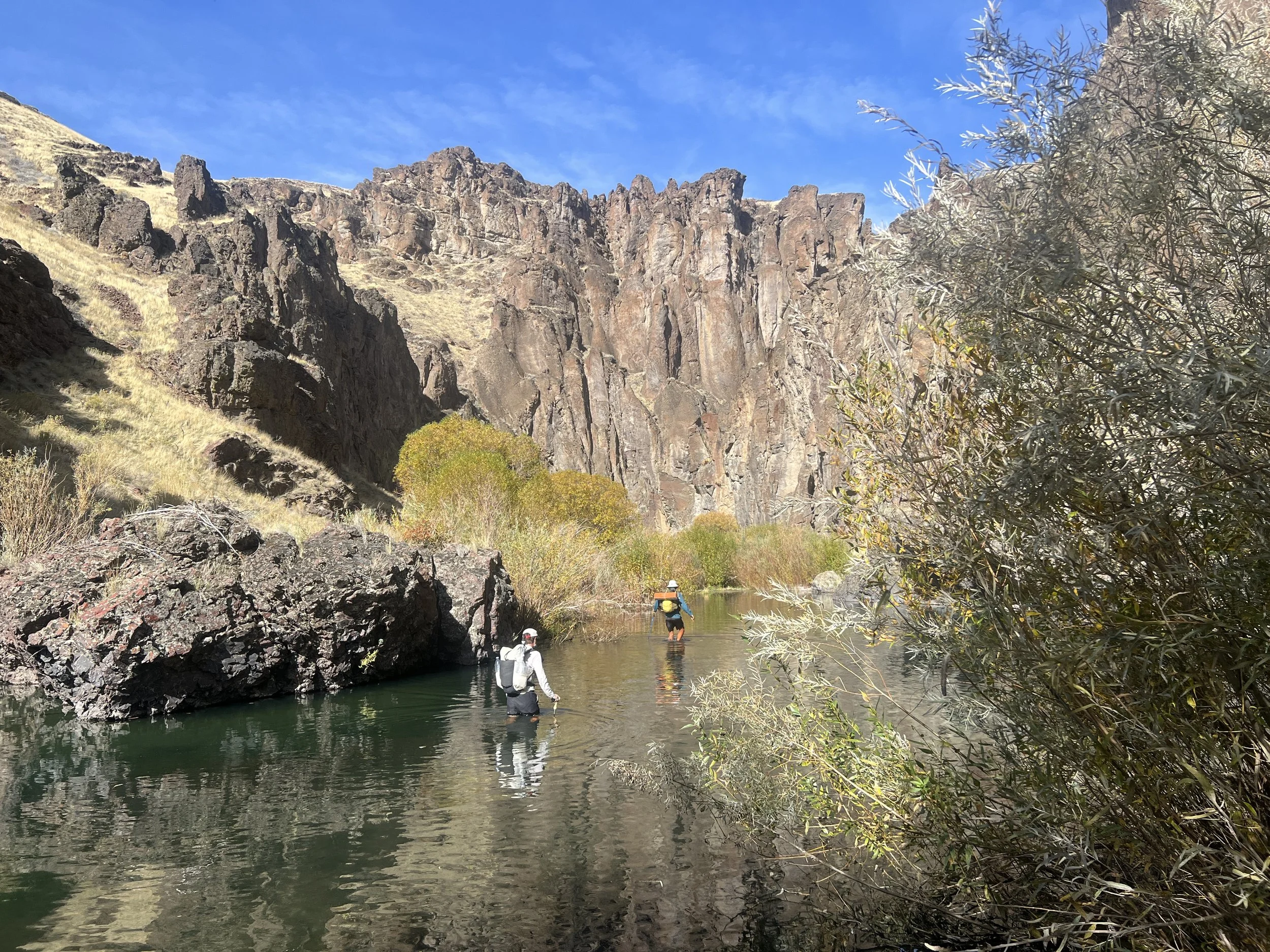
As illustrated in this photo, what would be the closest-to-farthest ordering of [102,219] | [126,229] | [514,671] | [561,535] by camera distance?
[514,671]
[561,535]
[126,229]
[102,219]

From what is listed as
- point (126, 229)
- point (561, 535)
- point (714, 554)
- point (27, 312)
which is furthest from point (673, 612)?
point (126, 229)

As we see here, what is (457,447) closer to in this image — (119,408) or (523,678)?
(119,408)

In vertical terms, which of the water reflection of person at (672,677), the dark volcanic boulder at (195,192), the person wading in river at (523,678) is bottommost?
the water reflection of person at (672,677)

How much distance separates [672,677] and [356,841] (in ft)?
31.1

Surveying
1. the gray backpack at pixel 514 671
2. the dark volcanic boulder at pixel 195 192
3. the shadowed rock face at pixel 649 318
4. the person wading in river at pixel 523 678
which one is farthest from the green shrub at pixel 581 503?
the dark volcanic boulder at pixel 195 192

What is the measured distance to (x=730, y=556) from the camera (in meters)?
52.4

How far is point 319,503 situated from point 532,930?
1283 inches

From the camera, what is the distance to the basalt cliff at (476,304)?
43812 millimetres

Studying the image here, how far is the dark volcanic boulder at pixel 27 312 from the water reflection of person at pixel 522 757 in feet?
89.7

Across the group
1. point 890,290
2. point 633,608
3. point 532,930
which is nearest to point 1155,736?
point 890,290

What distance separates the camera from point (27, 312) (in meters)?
32.2

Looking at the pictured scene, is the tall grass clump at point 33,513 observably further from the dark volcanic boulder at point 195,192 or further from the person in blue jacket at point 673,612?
the dark volcanic boulder at point 195,192

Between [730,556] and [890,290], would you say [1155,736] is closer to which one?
[890,290]

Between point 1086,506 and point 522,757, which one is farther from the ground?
point 1086,506
